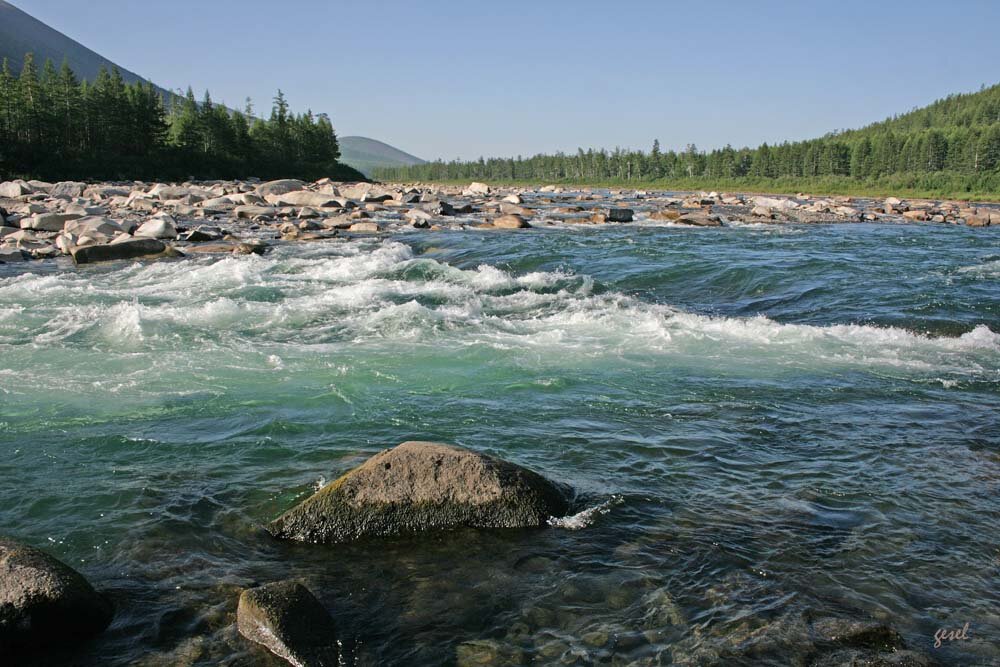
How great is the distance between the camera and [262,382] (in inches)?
341

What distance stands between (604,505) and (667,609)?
1.30 m

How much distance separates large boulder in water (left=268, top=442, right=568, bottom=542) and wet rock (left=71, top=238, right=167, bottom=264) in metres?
17.8

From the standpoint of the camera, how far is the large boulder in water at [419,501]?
4.84 metres

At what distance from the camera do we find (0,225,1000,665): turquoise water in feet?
13.0

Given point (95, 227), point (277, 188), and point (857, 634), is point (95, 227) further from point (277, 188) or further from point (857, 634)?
point (857, 634)

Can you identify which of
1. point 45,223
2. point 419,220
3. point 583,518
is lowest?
point 583,518

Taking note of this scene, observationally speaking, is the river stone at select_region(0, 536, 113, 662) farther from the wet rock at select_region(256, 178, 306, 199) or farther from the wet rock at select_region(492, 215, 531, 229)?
the wet rock at select_region(256, 178, 306, 199)

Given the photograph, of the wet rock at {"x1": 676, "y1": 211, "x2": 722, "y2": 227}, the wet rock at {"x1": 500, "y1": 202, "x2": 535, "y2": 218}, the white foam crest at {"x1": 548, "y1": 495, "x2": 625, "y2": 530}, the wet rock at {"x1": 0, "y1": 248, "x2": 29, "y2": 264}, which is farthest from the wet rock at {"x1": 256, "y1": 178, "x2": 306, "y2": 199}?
the white foam crest at {"x1": 548, "y1": 495, "x2": 625, "y2": 530}

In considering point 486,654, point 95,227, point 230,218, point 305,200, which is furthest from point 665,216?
point 486,654

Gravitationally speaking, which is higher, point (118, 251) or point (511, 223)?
point (511, 223)

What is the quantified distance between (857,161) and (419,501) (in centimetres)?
12351

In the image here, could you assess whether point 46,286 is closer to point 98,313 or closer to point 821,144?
point 98,313

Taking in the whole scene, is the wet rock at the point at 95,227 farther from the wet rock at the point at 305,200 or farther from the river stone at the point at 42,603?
the river stone at the point at 42,603

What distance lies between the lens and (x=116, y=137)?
7388 centimetres
